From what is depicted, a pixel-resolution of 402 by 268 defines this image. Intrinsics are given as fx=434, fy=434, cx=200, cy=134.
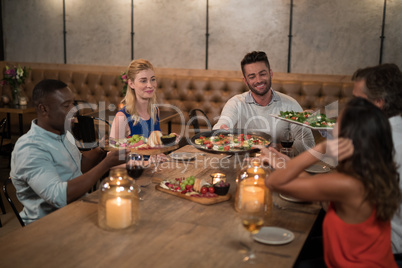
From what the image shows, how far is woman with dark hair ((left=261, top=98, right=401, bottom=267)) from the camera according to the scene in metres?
1.64

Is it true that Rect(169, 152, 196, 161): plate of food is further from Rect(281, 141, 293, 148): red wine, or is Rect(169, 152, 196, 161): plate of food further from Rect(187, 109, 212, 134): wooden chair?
Rect(187, 109, 212, 134): wooden chair

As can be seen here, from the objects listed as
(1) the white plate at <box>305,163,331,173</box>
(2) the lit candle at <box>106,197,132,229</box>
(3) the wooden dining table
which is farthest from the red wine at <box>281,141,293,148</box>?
(2) the lit candle at <box>106,197,132,229</box>

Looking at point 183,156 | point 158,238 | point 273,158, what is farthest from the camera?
point 183,156

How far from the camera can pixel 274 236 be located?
1.75 meters

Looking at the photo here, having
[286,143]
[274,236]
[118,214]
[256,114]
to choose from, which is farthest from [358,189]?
[256,114]

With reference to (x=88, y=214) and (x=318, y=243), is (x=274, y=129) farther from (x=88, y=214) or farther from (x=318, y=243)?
(x=88, y=214)

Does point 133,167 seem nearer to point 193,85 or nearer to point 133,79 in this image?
point 133,79

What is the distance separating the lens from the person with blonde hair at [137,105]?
11.5 feet

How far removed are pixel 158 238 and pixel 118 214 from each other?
199 millimetres

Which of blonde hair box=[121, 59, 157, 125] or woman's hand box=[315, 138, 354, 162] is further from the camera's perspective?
blonde hair box=[121, 59, 157, 125]

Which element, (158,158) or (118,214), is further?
(158,158)

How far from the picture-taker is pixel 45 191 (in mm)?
2117

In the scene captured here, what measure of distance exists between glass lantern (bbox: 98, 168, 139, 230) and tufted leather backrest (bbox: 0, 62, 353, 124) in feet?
12.6

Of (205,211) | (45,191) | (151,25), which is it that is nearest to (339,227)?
(205,211)
